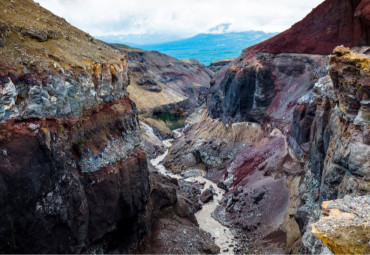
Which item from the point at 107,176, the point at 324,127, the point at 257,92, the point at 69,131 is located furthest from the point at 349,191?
the point at 257,92

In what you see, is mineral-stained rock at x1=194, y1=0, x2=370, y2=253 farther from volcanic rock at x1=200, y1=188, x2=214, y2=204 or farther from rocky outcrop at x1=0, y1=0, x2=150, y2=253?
rocky outcrop at x1=0, y1=0, x2=150, y2=253

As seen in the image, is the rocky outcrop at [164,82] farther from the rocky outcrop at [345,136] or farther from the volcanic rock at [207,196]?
the rocky outcrop at [345,136]

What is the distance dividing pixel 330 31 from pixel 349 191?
3748 cm

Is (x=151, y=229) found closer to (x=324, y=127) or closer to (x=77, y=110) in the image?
(x=77, y=110)

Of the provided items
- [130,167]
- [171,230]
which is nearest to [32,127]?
[130,167]

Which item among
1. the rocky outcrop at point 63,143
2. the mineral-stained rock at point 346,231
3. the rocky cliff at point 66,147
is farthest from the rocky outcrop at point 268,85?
the mineral-stained rock at point 346,231

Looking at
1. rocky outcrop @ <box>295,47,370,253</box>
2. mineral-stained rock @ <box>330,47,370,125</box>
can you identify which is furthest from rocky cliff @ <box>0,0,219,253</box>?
mineral-stained rock @ <box>330,47,370,125</box>

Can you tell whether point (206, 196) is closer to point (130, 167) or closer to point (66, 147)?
point (130, 167)

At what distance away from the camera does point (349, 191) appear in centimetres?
1425

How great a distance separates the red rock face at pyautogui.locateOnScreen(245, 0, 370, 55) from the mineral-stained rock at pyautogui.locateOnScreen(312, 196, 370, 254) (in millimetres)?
32664

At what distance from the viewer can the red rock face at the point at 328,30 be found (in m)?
34.3

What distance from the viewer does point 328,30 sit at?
44.4 m

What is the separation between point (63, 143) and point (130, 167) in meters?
6.01

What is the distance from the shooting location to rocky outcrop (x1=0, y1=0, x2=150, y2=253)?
1389cm
